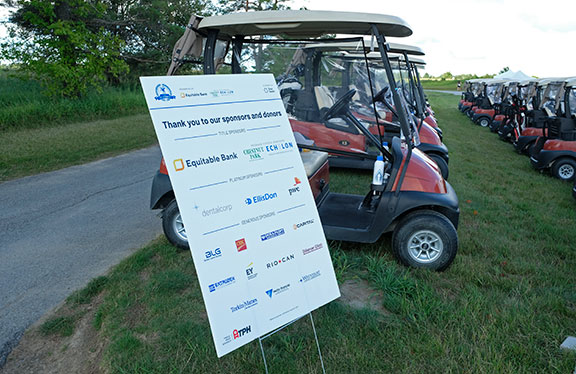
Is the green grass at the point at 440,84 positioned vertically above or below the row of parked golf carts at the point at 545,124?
above

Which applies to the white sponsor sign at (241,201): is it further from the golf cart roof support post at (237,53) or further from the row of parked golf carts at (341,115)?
the golf cart roof support post at (237,53)

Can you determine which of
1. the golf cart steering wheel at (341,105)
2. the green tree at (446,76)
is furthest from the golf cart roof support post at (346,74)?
the green tree at (446,76)

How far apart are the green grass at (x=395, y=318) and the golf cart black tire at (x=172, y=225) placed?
0.32 ft

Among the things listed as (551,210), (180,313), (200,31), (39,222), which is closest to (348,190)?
(551,210)

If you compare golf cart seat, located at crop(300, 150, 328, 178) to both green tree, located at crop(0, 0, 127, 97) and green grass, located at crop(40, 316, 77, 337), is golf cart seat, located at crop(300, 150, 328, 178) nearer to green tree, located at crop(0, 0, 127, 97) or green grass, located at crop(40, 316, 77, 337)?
green grass, located at crop(40, 316, 77, 337)

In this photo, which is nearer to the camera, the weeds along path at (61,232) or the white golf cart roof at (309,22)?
the weeds along path at (61,232)

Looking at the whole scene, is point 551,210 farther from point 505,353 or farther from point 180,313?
point 180,313

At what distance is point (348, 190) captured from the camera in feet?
19.1

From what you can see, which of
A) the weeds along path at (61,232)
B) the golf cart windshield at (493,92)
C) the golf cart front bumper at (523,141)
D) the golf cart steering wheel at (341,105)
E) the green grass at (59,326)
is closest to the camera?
the green grass at (59,326)

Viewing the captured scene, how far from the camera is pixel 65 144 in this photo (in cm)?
880

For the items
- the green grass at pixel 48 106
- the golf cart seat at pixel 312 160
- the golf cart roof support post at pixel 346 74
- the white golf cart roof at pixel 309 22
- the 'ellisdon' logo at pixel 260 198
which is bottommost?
the golf cart seat at pixel 312 160

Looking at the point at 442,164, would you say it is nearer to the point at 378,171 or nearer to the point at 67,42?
the point at 378,171

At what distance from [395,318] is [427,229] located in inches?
37.5

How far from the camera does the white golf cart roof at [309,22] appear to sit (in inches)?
131
